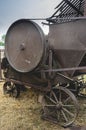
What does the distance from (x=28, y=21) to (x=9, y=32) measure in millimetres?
682

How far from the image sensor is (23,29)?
4.92 meters

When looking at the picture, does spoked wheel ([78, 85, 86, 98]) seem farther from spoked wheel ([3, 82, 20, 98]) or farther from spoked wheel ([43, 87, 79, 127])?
spoked wheel ([3, 82, 20, 98])

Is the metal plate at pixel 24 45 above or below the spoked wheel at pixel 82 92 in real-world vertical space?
above

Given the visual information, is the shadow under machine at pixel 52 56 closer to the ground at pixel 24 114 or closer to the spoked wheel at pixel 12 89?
the ground at pixel 24 114

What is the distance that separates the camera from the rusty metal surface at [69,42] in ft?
14.5

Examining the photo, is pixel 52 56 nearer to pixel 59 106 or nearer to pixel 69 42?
pixel 69 42

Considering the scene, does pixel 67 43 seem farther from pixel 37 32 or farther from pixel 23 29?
pixel 23 29

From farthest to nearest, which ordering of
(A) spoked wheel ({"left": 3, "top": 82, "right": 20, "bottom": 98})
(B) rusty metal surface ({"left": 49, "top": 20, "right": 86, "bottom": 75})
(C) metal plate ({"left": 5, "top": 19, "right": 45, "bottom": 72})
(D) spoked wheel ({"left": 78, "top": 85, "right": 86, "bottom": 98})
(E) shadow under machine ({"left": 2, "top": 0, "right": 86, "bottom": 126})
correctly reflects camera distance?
(D) spoked wheel ({"left": 78, "top": 85, "right": 86, "bottom": 98}), (A) spoked wheel ({"left": 3, "top": 82, "right": 20, "bottom": 98}), (C) metal plate ({"left": 5, "top": 19, "right": 45, "bottom": 72}), (E) shadow under machine ({"left": 2, "top": 0, "right": 86, "bottom": 126}), (B) rusty metal surface ({"left": 49, "top": 20, "right": 86, "bottom": 75})

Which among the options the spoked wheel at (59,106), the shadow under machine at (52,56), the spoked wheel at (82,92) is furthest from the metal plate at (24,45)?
the spoked wheel at (82,92)

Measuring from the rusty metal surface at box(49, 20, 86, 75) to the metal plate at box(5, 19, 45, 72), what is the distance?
34 cm

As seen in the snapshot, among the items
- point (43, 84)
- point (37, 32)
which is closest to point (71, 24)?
point (37, 32)

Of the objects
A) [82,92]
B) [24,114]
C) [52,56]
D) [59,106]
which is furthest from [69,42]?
[82,92]

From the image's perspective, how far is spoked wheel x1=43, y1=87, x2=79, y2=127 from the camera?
4711 millimetres

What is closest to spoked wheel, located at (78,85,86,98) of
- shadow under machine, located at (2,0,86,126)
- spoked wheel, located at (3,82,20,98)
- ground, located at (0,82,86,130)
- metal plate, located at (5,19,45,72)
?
ground, located at (0,82,86,130)
